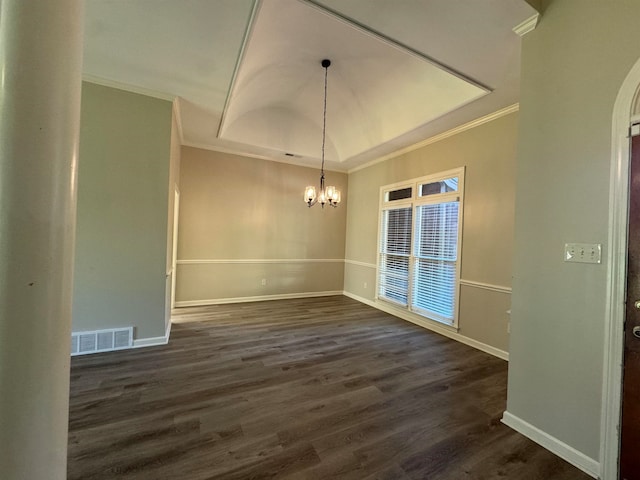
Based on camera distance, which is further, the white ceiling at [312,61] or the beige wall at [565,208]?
the white ceiling at [312,61]

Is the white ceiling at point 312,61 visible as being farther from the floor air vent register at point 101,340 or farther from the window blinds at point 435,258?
the floor air vent register at point 101,340

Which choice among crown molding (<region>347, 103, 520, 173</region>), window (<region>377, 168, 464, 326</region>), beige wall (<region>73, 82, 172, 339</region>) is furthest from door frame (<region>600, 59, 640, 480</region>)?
beige wall (<region>73, 82, 172, 339</region>)

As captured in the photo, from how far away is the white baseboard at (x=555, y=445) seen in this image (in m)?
1.58

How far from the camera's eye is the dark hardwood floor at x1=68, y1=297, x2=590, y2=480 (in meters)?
1.58

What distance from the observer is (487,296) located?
3.38 meters

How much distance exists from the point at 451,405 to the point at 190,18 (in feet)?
12.0

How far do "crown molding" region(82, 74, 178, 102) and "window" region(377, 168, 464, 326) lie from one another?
368cm

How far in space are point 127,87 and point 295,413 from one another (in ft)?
11.9

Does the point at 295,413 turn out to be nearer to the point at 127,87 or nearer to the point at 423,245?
the point at 423,245

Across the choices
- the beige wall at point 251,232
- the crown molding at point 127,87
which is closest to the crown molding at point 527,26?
the crown molding at point 127,87

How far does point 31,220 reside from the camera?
701 millimetres

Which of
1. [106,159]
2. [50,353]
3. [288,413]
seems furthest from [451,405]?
[106,159]

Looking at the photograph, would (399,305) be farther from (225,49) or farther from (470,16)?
(225,49)

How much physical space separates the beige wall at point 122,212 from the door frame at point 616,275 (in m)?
3.81
